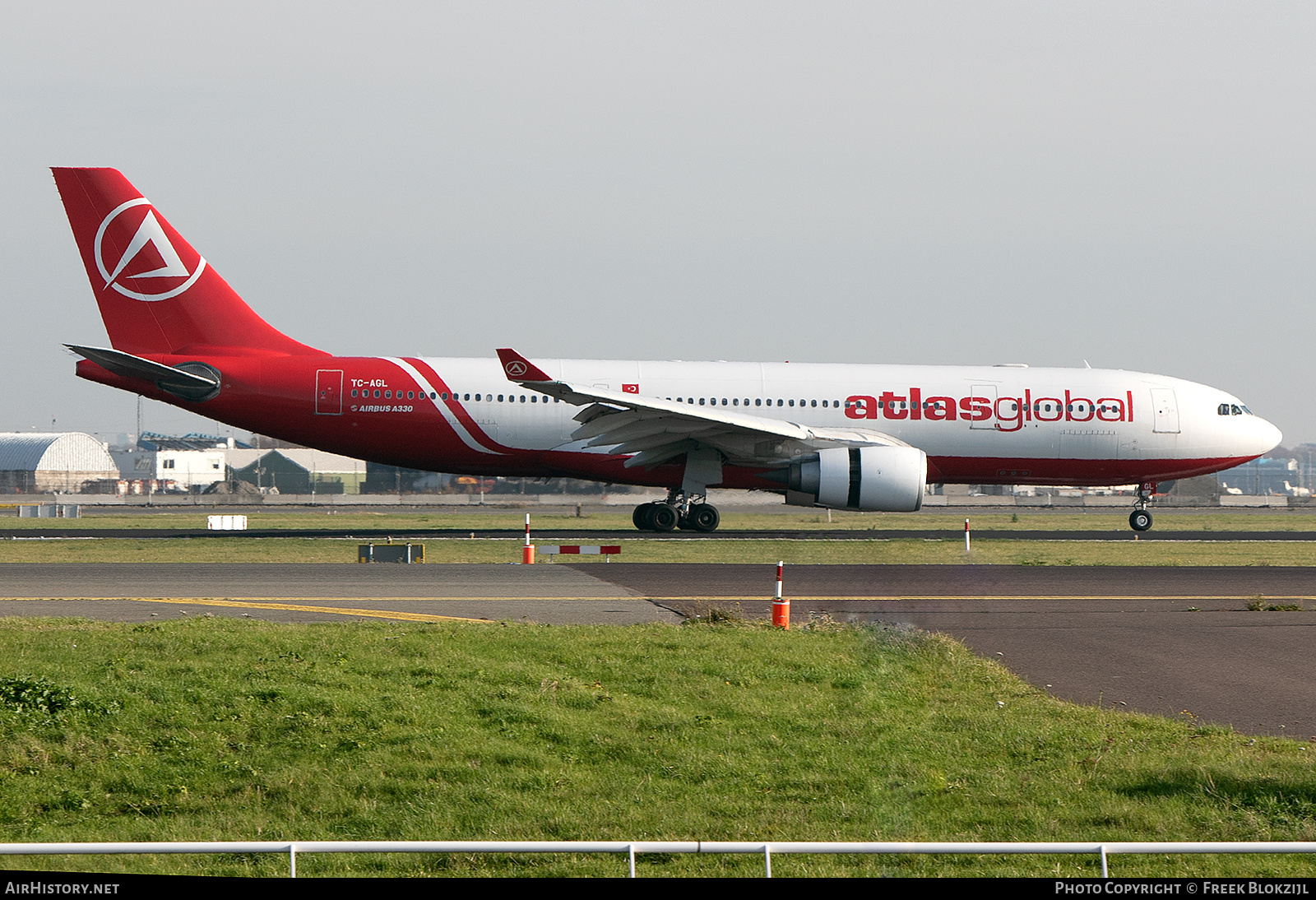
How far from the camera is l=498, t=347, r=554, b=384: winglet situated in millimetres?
27172

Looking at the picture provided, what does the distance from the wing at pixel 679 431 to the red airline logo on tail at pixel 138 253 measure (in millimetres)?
9781

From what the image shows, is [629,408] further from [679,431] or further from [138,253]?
[138,253]

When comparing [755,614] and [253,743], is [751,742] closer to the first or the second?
[253,743]

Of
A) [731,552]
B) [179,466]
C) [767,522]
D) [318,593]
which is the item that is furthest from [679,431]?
[179,466]

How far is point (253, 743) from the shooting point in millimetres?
9008

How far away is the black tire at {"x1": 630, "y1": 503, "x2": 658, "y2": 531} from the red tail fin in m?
10.7

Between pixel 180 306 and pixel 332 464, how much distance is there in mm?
97405

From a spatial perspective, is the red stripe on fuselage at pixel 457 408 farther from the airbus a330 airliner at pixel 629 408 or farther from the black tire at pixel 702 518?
the black tire at pixel 702 518

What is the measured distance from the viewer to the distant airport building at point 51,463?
10706 centimetres

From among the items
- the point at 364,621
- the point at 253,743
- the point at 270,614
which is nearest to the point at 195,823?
the point at 253,743

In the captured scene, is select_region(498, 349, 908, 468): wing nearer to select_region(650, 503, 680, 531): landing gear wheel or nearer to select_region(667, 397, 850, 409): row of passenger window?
select_region(667, 397, 850, 409): row of passenger window

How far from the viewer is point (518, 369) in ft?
91.8

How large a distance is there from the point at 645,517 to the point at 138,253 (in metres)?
14.6

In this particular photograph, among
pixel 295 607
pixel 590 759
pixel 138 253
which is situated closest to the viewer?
pixel 590 759
